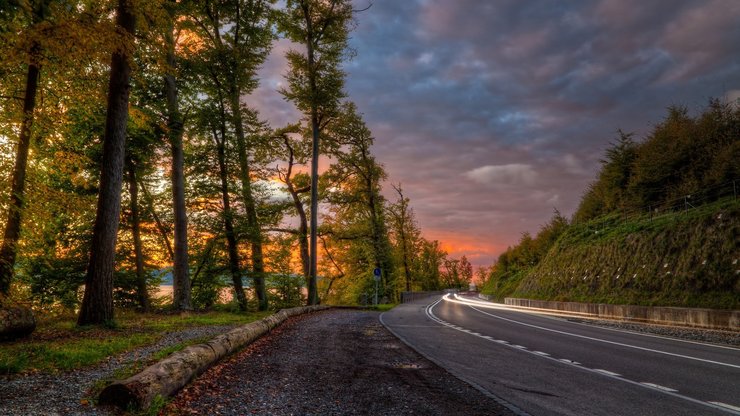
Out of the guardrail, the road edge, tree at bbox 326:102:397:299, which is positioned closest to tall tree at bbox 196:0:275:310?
tree at bbox 326:102:397:299

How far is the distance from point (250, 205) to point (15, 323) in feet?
49.4

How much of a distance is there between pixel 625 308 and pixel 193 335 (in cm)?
2088

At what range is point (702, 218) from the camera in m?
21.8

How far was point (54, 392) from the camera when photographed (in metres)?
4.71

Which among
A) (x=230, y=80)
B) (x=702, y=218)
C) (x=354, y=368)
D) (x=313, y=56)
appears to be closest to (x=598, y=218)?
(x=702, y=218)

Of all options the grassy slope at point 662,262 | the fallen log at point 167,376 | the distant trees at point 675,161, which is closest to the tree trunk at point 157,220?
the fallen log at point 167,376

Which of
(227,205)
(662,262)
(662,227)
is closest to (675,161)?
(662,227)

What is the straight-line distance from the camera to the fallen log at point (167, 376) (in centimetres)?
436

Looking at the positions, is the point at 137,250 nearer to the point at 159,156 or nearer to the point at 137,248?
the point at 137,248

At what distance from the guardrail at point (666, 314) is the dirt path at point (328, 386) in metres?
13.3

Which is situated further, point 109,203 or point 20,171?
point 109,203

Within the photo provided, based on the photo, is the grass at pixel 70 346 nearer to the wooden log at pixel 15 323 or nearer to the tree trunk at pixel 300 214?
the wooden log at pixel 15 323

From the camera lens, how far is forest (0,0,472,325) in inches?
376

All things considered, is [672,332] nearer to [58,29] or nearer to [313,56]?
[58,29]
